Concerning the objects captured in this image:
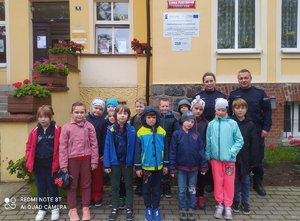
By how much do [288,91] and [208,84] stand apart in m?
4.17

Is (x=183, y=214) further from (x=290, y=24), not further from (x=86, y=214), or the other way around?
(x=290, y=24)

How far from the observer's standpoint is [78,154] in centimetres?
486

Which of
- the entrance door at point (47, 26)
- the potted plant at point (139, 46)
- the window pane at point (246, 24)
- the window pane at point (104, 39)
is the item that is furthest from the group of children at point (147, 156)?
the entrance door at point (47, 26)

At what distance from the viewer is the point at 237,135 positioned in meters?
4.94

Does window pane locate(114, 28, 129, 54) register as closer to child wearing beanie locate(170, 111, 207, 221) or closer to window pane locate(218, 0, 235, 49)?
window pane locate(218, 0, 235, 49)

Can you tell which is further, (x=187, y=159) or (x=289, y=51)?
(x=289, y=51)

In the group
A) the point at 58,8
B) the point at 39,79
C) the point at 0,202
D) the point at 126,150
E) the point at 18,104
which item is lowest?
the point at 0,202

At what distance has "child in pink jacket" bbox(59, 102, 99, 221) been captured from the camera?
4.83 meters

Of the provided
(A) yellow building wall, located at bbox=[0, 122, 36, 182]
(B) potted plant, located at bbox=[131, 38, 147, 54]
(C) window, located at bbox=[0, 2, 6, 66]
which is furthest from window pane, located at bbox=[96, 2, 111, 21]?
(A) yellow building wall, located at bbox=[0, 122, 36, 182]

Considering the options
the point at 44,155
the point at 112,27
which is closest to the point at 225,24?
the point at 112,27

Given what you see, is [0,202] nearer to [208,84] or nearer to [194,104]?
[194,104]

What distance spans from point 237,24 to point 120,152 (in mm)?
5695

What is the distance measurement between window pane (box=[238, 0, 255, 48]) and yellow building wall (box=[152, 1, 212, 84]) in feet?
3.07

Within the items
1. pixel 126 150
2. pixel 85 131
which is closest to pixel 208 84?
pixel 126 150
